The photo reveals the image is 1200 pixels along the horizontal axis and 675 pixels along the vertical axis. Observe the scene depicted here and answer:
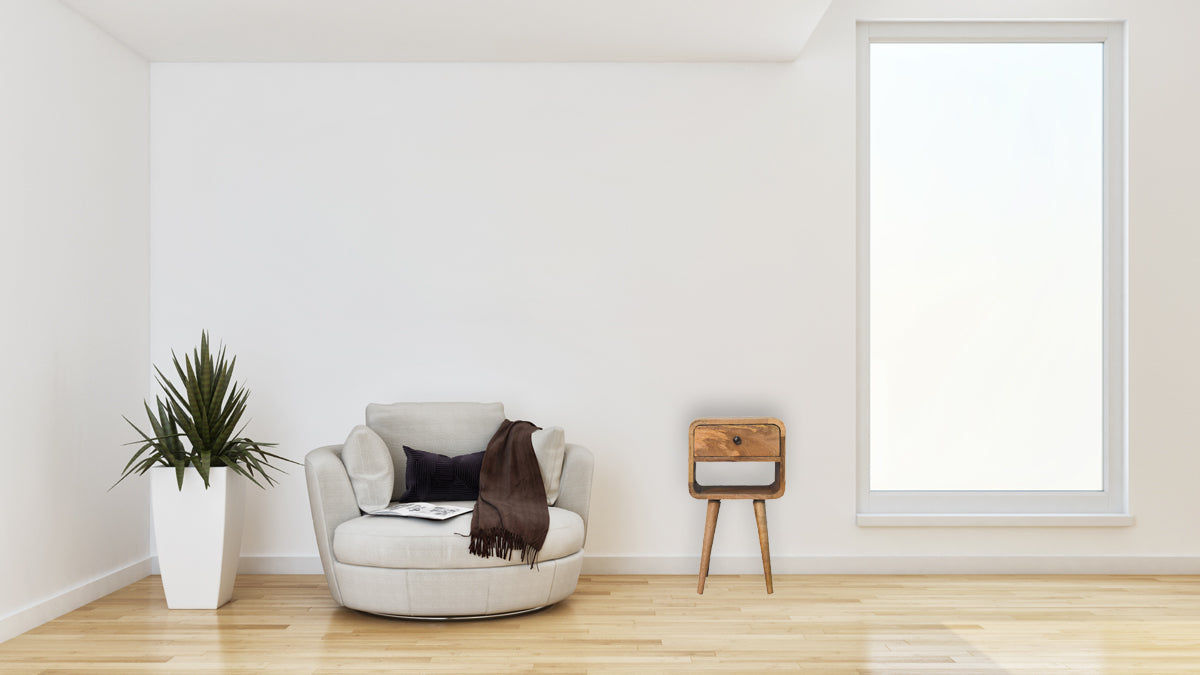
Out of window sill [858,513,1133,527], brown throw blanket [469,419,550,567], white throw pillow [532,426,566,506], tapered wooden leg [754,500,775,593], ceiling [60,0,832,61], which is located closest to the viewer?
brown throw blanket [469,419,550,567]

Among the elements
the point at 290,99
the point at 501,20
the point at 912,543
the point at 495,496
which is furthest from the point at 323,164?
the point at 912,543

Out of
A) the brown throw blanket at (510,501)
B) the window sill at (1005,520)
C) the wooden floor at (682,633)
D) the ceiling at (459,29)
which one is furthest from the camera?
the window sill at (1005,520)

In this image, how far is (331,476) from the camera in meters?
3.90

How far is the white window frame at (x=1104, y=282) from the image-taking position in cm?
479

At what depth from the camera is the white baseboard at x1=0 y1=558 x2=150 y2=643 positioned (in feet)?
11.8

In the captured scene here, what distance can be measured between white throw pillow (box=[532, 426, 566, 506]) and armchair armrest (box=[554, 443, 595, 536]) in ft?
0.12

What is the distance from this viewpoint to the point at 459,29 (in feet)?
14.2

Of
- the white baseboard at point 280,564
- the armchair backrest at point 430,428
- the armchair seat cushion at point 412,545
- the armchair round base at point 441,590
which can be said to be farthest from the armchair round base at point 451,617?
the white baseboard at point 280,564

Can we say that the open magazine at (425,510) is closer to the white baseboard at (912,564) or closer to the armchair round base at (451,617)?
the armchair round base at (451,617)

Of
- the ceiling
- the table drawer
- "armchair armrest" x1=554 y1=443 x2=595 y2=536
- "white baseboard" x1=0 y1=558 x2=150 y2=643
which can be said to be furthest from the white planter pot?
the table drawer

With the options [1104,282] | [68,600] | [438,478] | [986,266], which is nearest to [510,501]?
[438,478]

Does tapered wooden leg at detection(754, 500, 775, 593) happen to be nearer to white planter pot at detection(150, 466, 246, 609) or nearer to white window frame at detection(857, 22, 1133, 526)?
white window frame at detection(857, 22, 1133, 526)

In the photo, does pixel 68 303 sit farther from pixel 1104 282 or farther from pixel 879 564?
pixel 1104 282

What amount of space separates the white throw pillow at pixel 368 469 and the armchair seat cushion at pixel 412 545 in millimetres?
132
